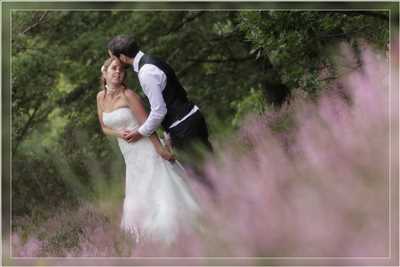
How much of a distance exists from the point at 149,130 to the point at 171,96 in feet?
1.08

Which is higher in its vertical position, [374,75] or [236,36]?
[374,75]

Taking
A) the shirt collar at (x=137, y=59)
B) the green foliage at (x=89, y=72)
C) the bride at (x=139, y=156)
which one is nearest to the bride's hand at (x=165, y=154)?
the bride at (x=139, y=156)

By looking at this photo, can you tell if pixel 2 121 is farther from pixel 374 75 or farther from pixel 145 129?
pixel 374 75

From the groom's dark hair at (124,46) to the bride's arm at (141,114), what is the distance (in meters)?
0.36

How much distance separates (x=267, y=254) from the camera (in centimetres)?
235

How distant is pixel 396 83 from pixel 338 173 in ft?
1.79

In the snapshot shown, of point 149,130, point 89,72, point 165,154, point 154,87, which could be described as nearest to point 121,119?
point 149,130

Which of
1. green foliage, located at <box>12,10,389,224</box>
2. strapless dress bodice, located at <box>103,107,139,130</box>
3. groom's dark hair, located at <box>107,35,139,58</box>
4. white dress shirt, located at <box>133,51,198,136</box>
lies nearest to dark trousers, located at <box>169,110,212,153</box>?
white dress shirt, located at <box>133,51,198,136</box>

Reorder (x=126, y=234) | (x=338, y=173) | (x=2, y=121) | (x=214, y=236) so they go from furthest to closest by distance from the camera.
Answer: (x=2, y=121), (x=126, y=234), (x=214, y=236), (x=338, y=173)

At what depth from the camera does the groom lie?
5691mm

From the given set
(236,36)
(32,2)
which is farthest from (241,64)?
(32,2)

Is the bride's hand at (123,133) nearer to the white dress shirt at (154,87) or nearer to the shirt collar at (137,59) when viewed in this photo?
the white dress shirt at (154,87)

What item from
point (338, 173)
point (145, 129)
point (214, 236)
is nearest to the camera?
point (338, 173)

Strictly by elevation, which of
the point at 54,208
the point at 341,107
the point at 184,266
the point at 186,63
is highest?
the point at 341,107
